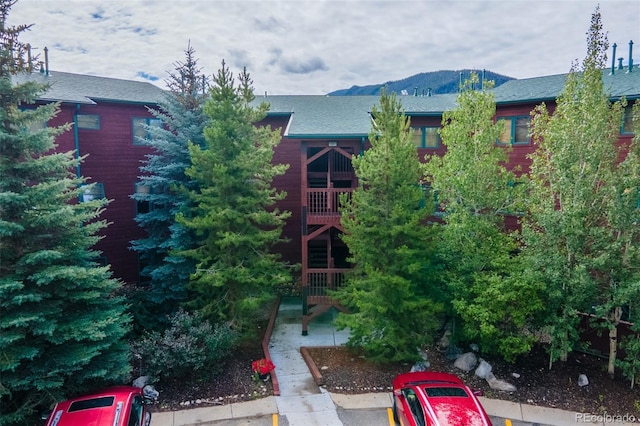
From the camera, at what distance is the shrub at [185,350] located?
11508 mm

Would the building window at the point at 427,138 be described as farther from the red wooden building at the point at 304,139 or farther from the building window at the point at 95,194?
the building window at the point at 95,194

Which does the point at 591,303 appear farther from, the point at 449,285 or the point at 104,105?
the point at 104,105

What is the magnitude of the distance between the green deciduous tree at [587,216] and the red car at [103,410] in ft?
35.3

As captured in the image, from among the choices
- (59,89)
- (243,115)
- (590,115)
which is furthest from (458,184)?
(59,89)

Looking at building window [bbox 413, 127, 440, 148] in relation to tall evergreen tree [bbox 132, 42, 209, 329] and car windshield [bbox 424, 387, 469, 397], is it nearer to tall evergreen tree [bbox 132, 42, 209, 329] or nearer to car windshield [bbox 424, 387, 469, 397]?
tall evergreen tree [bbox 132, 42, 209, 329]

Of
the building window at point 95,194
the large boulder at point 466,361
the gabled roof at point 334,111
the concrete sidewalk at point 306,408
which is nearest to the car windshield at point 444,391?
the concrete sidewalk at point 306,408

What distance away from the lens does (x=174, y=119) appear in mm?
16172

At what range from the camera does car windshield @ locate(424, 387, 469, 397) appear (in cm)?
930

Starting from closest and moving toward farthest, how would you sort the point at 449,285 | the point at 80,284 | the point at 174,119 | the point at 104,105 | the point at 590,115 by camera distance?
the point at 80,284
the point at 590,115
the point at 449,285
the point at 174,119
the point at 104,105

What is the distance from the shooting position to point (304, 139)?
50.4 ft

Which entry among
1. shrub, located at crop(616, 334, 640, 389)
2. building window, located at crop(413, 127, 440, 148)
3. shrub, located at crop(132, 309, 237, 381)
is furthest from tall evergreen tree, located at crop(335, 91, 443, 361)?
building window, located at crop(413, 127, 440, 148)

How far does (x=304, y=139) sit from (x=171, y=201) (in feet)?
18.1

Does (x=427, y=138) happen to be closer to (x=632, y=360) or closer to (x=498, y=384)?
(x=498, y=384)

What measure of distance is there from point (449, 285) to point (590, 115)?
6192 mm
